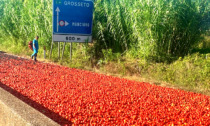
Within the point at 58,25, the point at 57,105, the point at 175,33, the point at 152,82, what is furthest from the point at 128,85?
the point at 58,25

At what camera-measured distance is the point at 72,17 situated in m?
10.6

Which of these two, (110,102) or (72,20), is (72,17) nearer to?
(72,20)

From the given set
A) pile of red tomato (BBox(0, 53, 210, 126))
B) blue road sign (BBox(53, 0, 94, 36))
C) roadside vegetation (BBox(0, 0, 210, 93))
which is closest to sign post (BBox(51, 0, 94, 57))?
blue road sign (BBox(53, 0, 94, 36))

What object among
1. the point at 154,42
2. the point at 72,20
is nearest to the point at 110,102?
the point at 154,42

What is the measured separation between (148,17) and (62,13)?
424cm

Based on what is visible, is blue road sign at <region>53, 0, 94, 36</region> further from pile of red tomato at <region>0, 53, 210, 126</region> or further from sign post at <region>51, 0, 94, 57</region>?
pile of red tomato at <region>0, 53, 210, 126</region>

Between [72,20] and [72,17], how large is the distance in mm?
141

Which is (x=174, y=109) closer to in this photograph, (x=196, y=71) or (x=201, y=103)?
(x=201, y=103)

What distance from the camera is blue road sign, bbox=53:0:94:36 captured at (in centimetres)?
1036

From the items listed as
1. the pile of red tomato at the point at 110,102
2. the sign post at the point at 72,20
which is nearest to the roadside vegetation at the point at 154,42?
the sign post at the point at 72,20

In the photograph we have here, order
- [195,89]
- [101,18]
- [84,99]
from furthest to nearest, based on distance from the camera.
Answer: [101,18], [195,89], [84,99]

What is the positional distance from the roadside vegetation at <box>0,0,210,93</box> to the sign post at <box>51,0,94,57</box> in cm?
47

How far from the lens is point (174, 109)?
429cm

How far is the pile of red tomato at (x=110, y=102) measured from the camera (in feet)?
12.0
